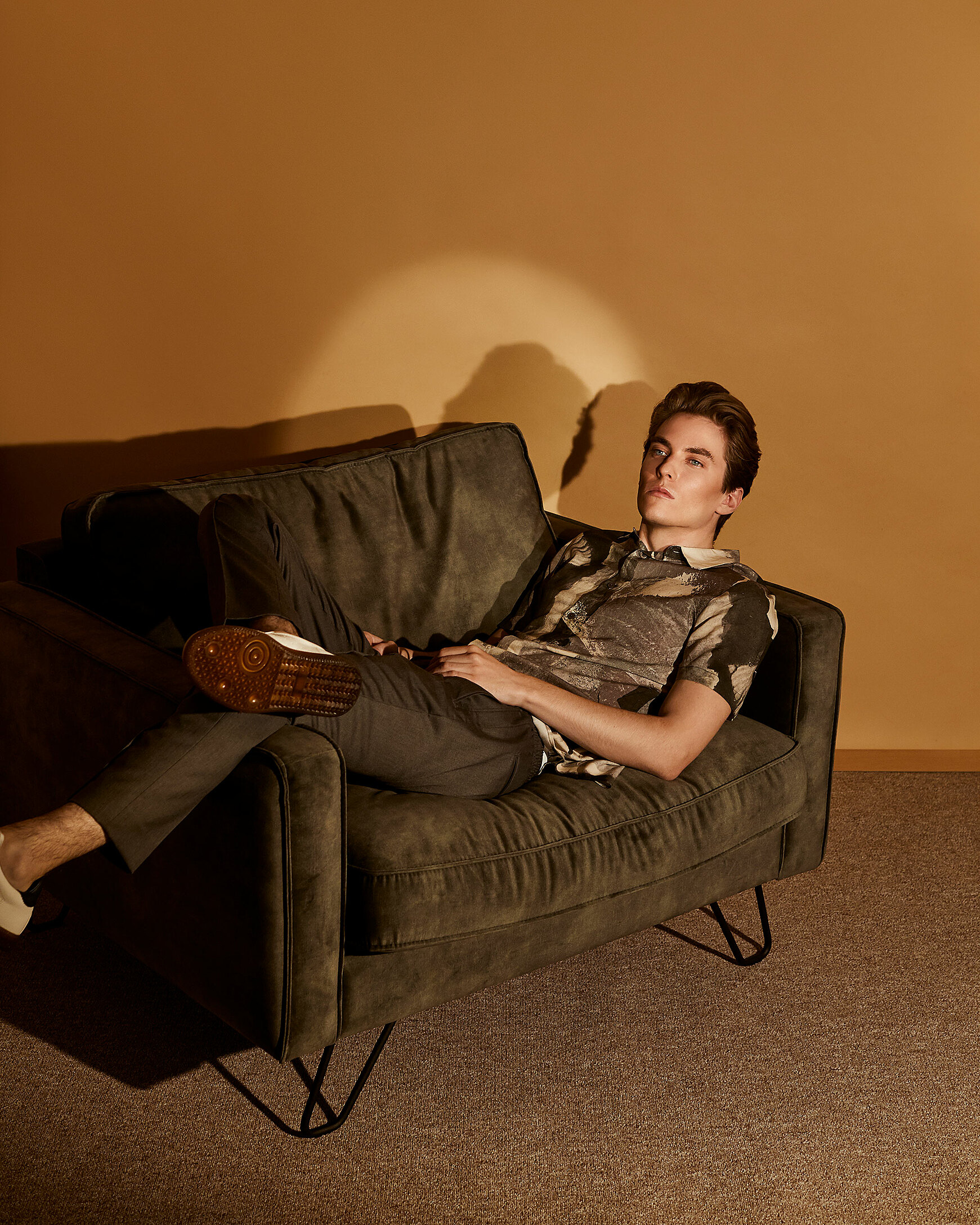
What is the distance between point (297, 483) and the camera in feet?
7.23

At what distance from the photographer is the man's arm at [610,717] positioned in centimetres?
186

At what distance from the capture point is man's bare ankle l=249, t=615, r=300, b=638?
5.29ft

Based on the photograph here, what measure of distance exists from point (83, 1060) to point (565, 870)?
0.85 m

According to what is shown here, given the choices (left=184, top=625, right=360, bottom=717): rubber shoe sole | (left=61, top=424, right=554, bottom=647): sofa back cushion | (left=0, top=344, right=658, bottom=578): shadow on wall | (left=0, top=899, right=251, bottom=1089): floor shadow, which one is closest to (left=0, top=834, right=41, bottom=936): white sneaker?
(left=184, top=625, right=360, bottom=717): rubber shoe sole

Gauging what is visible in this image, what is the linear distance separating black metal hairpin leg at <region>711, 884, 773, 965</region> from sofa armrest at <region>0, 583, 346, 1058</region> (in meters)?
0.93

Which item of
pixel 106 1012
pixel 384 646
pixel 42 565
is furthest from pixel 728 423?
pixel 106 1012

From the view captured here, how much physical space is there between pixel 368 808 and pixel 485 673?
1.04ft

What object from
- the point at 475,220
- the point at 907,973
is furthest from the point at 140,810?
the point at 475,220

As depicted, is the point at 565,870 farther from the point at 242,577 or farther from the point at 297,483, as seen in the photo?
the point at 297,483

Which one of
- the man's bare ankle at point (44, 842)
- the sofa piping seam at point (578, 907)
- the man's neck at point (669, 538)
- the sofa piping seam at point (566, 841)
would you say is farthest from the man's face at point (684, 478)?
the man's bare ankle at point (44, 842)

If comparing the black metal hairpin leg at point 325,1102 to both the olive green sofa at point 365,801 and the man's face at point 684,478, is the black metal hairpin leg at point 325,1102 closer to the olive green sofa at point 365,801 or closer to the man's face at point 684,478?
the olive green sofa at point 365,801

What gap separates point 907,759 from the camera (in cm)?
318

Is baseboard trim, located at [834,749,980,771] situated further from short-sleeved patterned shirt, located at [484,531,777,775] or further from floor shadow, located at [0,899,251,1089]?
floor shadow, located at [0,899,251,1089]

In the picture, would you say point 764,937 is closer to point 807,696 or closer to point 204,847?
point 807,696
